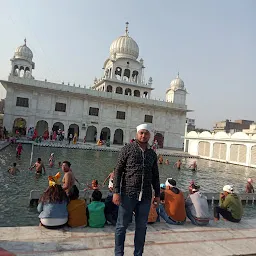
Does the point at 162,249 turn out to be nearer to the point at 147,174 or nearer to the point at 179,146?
the point at 147,174

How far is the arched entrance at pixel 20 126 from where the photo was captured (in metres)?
37.0

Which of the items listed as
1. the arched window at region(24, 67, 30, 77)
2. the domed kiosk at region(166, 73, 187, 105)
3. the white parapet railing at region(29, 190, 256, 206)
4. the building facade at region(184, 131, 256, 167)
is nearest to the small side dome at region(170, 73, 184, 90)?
the domed kiosk at region(166, 73, 187, 105)

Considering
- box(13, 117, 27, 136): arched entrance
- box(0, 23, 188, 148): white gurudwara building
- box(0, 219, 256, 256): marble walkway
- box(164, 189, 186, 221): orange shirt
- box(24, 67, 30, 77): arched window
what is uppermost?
box(24, 67, 30, 77): arched window

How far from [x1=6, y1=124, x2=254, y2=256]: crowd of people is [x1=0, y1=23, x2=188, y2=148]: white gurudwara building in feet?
107

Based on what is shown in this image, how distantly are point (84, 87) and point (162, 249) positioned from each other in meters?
37.6

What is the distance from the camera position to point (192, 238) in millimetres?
4992

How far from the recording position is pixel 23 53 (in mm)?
42438

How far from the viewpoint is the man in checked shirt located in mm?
3605

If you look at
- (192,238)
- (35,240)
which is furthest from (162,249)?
(35,240)

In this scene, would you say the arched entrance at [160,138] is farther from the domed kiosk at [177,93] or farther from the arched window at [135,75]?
the arched window at [135,75]

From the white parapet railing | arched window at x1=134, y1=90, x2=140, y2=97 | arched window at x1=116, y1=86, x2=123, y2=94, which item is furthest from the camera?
arched window at x1=134, y1=90, x2=140, y2=97

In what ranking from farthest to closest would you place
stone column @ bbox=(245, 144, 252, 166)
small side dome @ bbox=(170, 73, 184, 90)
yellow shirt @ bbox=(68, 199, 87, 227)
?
small side dome @ bbox=(170, 73, 184, 90)
stone column @ bbox=(245, 144, 252, 166)
yellow shirt @ bbox=(68, 199, 87, 227)

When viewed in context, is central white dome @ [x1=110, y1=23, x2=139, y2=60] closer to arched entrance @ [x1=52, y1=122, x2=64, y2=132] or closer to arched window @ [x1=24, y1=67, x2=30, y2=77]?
arched window @ [x1=24, y1=67, x2=30, y2=77]

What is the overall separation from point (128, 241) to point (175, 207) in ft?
5.37
